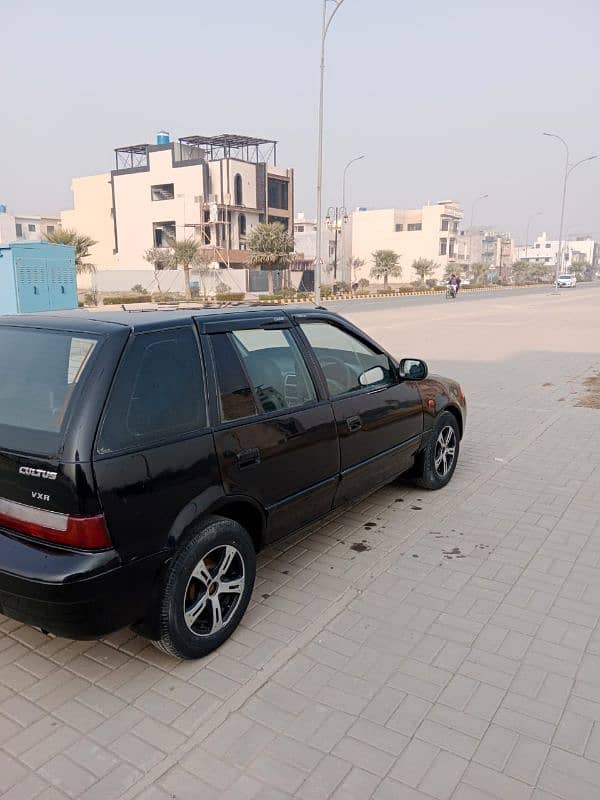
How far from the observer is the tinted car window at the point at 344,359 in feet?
13.2

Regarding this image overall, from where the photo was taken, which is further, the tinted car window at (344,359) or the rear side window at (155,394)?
the tinted car window at (344,359)

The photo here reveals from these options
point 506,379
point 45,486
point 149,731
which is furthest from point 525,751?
point 506,379

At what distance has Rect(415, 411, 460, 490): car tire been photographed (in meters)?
5.17

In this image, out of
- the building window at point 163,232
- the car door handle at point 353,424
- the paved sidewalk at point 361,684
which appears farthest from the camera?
the building window at point 163,232

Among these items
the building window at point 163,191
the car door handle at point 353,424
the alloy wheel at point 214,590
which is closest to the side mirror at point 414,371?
the car door handle at point 353,424

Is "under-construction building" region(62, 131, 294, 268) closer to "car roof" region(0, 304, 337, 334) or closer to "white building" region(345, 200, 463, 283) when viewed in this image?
"white building" region(345, 200, 463, 283)

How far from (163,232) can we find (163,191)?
3.90 meters

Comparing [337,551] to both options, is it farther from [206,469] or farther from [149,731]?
[149,731]

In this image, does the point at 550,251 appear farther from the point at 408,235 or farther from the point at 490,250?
the point at 408,235

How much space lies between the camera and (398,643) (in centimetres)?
320

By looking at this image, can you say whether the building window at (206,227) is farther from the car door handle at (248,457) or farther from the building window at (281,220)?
the car door handle at (248,457)

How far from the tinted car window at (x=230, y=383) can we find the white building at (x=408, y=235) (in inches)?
3263

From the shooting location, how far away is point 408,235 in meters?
88.9

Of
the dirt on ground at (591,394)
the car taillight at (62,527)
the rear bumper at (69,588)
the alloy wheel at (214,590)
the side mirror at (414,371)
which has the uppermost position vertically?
the side mirror at (414,371)
